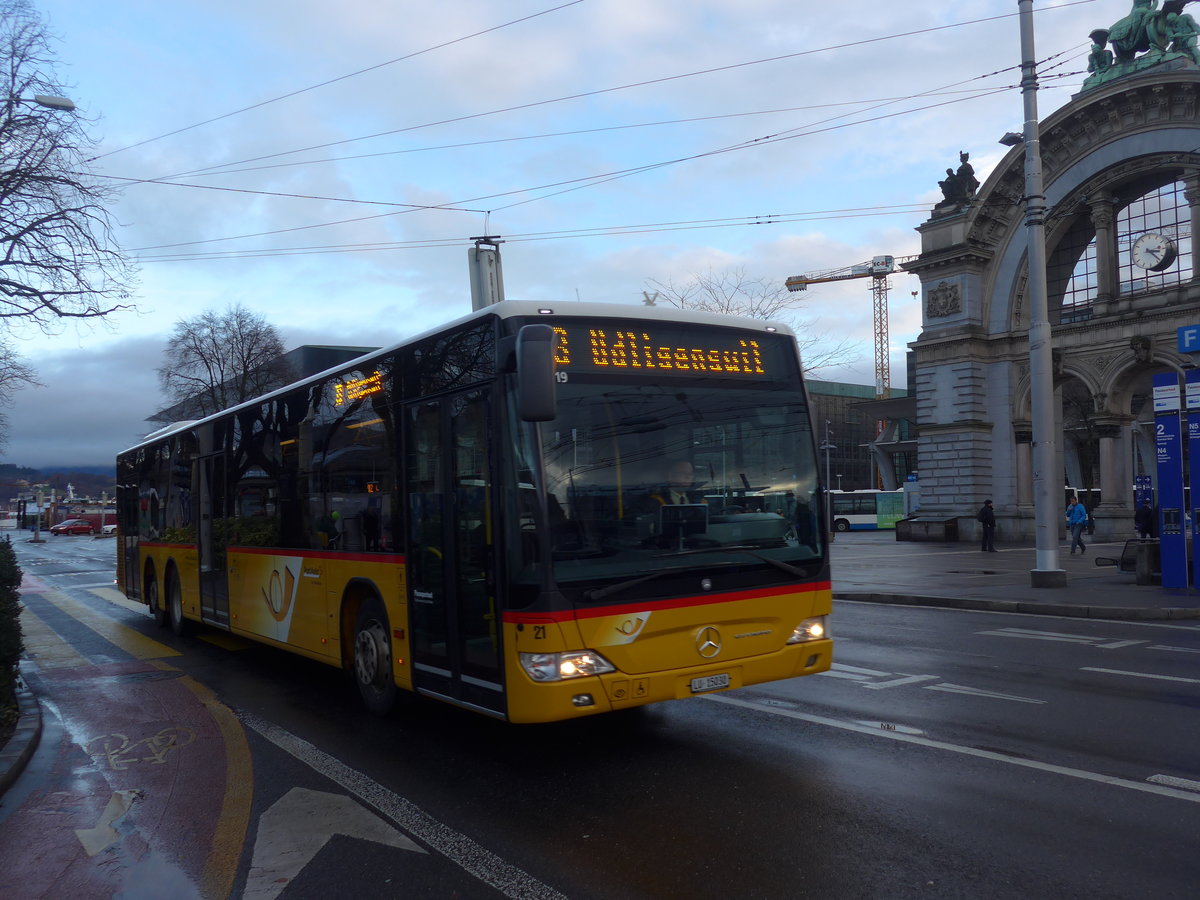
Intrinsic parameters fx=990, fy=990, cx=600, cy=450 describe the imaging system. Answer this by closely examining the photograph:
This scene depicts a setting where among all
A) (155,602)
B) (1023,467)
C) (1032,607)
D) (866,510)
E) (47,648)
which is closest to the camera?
(47,648)

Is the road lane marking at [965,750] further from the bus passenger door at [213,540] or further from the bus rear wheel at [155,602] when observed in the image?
the bus rear wheel at [155,602]

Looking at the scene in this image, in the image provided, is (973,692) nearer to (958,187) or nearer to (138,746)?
(138,746)

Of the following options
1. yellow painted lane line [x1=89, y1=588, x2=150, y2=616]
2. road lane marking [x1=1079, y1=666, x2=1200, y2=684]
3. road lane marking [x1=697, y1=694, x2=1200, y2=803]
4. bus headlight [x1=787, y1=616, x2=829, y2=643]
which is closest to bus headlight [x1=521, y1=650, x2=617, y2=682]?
bus headlight [x1=787, y1=616, x2=829, y2=643]

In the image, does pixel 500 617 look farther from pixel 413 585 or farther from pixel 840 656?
pixel 840 656

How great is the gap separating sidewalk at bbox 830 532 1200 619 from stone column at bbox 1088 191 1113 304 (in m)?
12.0

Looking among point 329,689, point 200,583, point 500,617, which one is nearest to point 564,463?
point 500,617

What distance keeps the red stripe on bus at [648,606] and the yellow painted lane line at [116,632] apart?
333 inches

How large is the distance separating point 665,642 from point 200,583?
8.89 metres

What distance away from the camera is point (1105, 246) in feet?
123

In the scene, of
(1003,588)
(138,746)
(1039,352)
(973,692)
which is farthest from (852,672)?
(1039,352)

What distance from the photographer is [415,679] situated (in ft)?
24.0

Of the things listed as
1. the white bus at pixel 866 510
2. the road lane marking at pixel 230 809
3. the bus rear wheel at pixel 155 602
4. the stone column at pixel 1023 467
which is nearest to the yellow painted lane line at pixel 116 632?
the bus rear wheel at pixel 155 602

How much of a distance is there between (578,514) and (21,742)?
4.88 metres

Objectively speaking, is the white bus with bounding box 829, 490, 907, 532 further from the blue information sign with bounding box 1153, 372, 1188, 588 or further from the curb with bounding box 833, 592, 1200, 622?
the curb with bounding box 833, 592, 1200, 622
